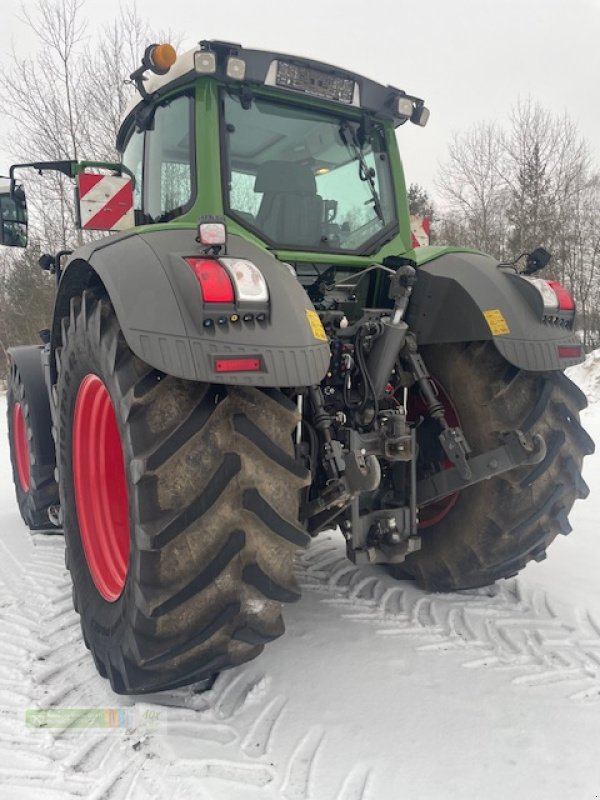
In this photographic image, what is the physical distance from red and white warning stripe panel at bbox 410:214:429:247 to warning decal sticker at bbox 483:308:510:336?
1034 mm

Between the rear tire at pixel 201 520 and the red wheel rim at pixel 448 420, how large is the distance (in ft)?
3.76

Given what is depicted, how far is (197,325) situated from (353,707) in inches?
54.5

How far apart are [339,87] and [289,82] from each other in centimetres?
28

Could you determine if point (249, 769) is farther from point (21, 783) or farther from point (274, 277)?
point (274, 277)

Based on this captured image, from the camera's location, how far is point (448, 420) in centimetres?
294

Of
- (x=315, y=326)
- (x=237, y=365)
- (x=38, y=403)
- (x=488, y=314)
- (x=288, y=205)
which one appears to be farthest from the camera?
(x=38, y=403)

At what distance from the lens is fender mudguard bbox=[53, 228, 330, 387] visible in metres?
1.82

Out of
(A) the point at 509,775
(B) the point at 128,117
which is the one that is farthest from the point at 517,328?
(B) the point at 128,117

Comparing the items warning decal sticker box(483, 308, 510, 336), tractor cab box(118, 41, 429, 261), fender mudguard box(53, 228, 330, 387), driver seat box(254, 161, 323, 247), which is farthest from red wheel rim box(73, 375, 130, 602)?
warning decal sticker box(483, 308, 510, 336)

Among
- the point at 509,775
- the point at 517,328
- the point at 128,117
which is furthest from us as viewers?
the point at 128,117

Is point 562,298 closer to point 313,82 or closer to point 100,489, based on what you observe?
point 313,82

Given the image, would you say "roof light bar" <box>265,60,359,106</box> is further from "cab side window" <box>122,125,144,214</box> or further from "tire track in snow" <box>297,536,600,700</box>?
"tire track in snow" <box>297,536,600,700</box>

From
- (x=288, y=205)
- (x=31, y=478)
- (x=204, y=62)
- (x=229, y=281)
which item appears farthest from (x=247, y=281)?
(x=31, y=478)

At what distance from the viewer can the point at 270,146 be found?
2779mm
